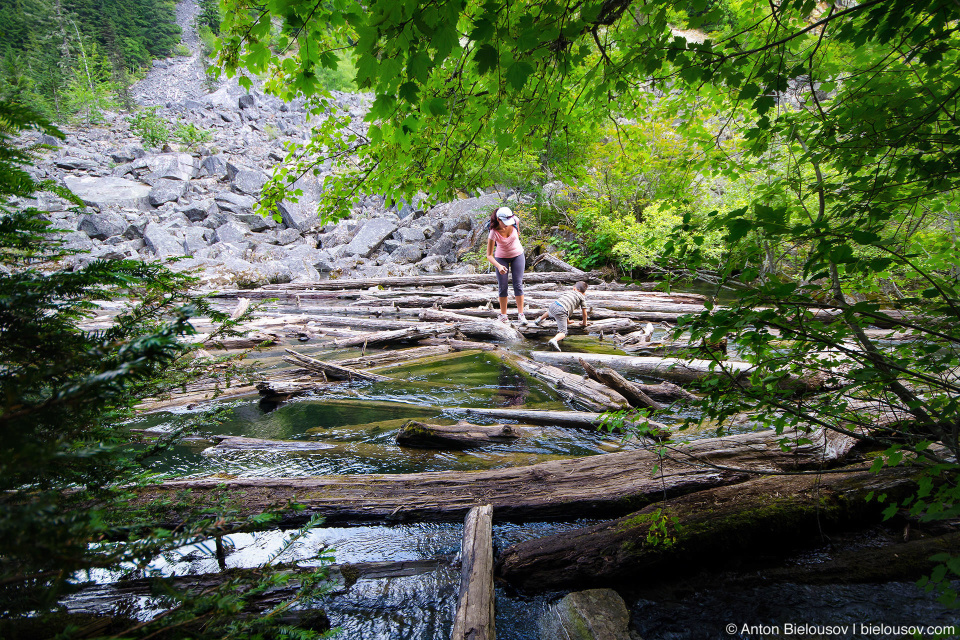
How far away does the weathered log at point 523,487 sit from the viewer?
2986mm

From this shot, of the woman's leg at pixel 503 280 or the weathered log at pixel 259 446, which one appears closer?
the weathered log at pixel 259 446

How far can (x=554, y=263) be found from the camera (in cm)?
1645

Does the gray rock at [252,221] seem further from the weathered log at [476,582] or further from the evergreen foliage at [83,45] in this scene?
the weathered log at [476,582]

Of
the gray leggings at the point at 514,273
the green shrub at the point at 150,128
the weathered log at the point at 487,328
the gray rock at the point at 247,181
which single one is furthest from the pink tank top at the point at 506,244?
the green shrub at the point at 150,128

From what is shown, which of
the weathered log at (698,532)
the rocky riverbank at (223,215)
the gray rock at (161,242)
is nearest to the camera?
the weathered log at (698,532)

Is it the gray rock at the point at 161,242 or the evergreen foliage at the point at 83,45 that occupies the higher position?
the evergreen foliage at the point at 83,45

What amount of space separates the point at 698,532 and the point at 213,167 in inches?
1579

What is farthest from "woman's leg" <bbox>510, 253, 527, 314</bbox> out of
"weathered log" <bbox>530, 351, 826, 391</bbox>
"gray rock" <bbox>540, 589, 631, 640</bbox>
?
"gray rock" <bbox>540, 589, 631, 640</bbox>

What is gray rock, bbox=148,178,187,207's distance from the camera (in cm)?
2775

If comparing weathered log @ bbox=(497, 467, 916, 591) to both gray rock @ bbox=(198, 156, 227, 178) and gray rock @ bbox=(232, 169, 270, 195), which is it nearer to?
gray rock @ bbox=(232, 169, 270, 195)

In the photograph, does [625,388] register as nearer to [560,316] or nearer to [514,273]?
[560,316]

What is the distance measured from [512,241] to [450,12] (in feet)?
23.2

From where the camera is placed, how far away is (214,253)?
21.8m

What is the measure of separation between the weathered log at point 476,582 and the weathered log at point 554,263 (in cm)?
1368
